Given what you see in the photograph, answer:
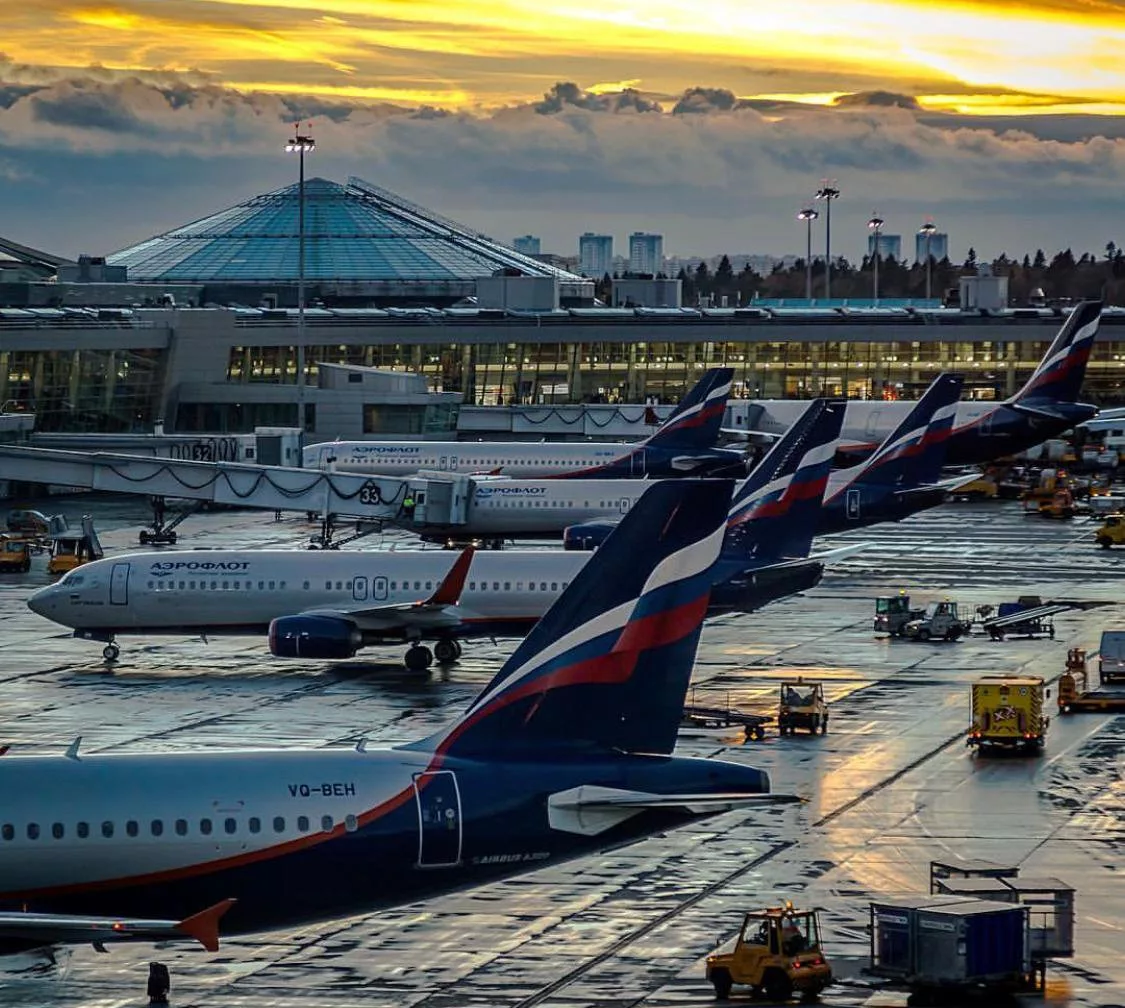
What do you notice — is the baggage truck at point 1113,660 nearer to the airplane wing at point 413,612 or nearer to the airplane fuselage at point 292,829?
the airplane wing at point 413,612

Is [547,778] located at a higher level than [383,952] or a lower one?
higher

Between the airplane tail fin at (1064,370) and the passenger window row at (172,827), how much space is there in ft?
352

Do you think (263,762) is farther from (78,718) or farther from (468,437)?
(468,437)

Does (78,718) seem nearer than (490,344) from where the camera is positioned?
Yes

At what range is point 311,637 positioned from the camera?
70812 millimetres

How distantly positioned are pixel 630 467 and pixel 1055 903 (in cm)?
8539

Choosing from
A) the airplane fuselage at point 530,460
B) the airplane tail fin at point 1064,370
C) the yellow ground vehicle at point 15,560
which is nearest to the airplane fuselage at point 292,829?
the yellow ground vehicle at point 15,560

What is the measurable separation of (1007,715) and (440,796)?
89.4ft

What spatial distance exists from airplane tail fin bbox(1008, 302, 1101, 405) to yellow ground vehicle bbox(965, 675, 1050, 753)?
262ft

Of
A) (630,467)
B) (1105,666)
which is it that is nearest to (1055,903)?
(1105,666)

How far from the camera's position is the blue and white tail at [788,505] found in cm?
7219

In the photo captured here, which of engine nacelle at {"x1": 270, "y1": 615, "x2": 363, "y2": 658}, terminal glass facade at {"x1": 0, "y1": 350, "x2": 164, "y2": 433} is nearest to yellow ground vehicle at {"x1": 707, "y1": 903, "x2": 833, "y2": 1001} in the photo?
engine nacelle at {"x1": 270, "y1": 615, "x2": 363, "y2": 658}

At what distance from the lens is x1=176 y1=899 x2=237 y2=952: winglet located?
Answer: 3112 centimetres

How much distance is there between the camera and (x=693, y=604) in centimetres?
3491
